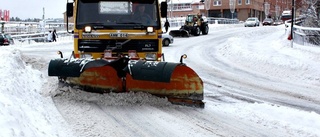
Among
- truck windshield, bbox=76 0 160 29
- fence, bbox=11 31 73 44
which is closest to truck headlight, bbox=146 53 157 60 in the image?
truck windshield, bbox=76 0 160 29

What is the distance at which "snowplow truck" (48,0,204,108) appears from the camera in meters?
7.34

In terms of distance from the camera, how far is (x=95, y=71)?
7.79m

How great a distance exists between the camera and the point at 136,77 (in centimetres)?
711

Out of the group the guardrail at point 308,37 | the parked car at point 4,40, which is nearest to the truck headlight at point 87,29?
the guardrail at point 308,37

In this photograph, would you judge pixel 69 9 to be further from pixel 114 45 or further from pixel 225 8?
pixel 225 8

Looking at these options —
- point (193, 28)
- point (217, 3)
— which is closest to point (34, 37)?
point (193, 28)

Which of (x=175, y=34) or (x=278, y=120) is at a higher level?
(x=175, y=34)

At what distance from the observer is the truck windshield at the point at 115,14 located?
8.45 metres

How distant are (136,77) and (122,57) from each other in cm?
83

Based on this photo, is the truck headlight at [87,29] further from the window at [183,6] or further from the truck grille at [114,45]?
the window at [183,6]

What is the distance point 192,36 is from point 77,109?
28.2 metres

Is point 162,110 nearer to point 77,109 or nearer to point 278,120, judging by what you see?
point 77,109

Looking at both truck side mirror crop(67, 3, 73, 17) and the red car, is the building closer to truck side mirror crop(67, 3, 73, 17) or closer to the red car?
the red car

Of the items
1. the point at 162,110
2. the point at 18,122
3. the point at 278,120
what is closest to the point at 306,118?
the point at 278,120
